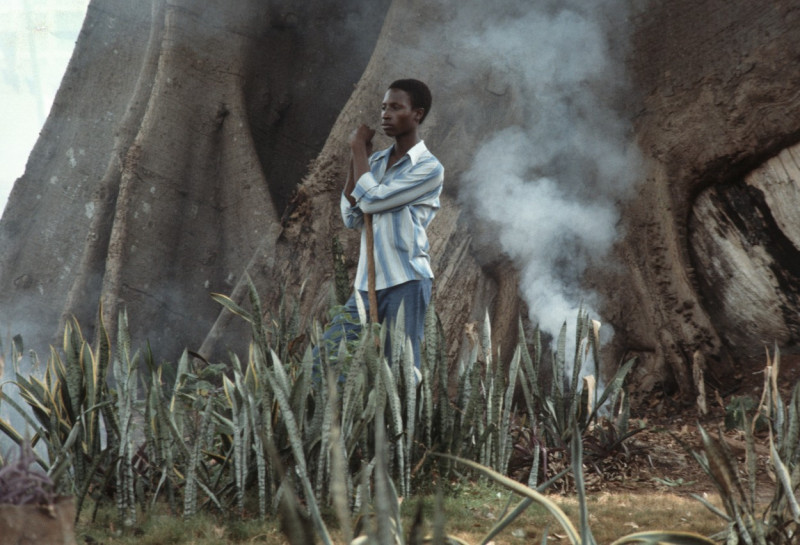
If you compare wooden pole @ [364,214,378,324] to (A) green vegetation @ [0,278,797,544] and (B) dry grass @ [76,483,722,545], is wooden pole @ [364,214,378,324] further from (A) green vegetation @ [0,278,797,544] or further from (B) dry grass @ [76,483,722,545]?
(B) dry grass @ [76,483,722,545]

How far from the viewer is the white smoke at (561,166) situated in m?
5.62

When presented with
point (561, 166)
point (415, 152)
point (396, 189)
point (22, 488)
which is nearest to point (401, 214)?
point (396, 189)

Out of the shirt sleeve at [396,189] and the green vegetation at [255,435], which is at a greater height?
the shirt sleeve at [396,189]

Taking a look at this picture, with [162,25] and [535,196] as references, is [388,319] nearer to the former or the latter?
[535,196]

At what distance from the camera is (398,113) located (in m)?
3.77

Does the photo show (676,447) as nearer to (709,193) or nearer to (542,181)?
(709,193)

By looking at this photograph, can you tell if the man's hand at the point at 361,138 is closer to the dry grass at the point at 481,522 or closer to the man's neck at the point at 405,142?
the man's neck at the point at 405,142

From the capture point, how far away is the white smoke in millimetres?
5621

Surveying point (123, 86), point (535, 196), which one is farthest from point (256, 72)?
point (535, 196)

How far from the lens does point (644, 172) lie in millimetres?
5559

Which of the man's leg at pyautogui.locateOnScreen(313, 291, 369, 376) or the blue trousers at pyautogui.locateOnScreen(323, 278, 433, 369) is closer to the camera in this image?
the man's leg at pyautogui.locateOnScreen(313, 291, 369, 376)

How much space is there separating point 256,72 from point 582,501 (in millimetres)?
6137

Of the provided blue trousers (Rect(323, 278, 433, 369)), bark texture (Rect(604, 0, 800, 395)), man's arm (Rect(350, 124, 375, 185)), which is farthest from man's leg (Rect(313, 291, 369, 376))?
bark texture (Rect(604, 0, 800, 395))

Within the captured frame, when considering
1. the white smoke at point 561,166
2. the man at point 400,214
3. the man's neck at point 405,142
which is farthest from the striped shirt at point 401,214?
the white smoke at point 561,166
